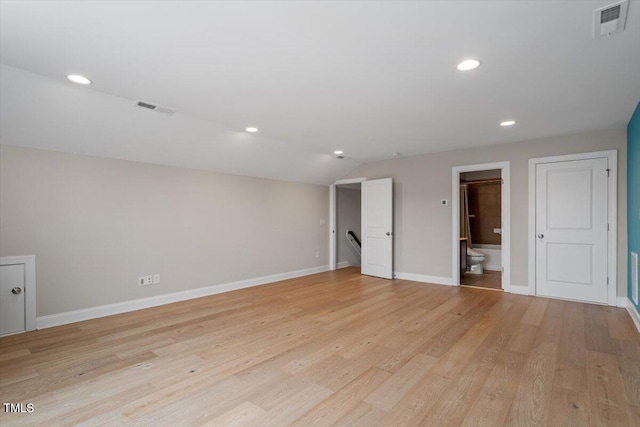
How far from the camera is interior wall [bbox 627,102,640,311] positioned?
3398 millimetres

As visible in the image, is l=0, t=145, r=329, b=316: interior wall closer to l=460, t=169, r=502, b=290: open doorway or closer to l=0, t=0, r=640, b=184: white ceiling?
l=0, t=0, r=640, b=184: white ceiling

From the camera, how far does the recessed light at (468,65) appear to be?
7.88 ft

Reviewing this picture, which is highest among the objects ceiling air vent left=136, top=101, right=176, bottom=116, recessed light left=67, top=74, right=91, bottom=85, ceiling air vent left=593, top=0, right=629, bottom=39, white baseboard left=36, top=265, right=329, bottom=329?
ceiling air vent left=593, top=0, right=629, bottom=39

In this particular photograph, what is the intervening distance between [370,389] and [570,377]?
1.57 metres

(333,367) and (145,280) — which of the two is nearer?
(333,367)

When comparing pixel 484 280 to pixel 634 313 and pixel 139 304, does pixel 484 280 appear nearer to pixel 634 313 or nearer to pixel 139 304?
pixel 634 313

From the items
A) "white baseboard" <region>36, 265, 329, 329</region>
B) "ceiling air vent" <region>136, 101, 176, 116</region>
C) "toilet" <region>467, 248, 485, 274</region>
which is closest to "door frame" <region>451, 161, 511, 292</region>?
"toilet" <region>467, 248, 485, 274</region>

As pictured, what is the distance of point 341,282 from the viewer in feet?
19.4

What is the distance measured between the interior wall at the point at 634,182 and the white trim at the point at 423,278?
2.35 meters

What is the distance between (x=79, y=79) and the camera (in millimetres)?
2717

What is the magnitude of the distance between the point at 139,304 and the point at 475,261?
6.64 meters

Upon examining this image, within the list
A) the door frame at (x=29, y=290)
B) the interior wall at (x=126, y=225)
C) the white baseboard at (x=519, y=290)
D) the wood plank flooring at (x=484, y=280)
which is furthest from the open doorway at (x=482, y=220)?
the door frame at (x=29, y=290)

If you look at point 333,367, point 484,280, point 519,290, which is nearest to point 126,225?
point 333,367

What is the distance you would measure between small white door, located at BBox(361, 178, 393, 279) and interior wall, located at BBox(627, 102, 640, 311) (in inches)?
132
